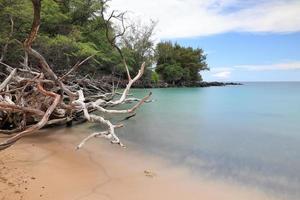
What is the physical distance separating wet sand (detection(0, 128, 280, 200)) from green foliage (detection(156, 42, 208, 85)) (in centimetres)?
4003

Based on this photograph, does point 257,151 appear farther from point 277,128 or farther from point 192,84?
point 192,84

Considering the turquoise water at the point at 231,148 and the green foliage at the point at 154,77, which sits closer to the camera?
the turquoise water at the point at 231,148

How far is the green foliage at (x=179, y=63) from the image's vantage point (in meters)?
47.0

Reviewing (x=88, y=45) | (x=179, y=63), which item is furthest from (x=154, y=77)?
(x=88, y=45)

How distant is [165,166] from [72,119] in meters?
3.95

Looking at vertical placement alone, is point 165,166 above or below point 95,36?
below

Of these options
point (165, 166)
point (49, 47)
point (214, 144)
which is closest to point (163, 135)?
point (214, 144)

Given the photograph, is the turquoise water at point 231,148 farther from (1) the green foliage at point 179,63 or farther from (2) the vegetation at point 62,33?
(1) the green foliage at point 179,63

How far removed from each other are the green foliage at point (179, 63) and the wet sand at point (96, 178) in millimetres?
40028

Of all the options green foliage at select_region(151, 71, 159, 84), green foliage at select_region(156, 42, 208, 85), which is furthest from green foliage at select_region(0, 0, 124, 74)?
green foliage at select_region(156, 42, 208, 85)

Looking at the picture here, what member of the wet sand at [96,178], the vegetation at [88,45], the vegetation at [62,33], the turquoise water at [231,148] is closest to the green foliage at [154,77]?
the vegetation at [88,45]

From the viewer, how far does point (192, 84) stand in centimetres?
5197

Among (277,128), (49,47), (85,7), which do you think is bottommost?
(277,128)

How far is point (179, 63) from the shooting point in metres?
48.2
